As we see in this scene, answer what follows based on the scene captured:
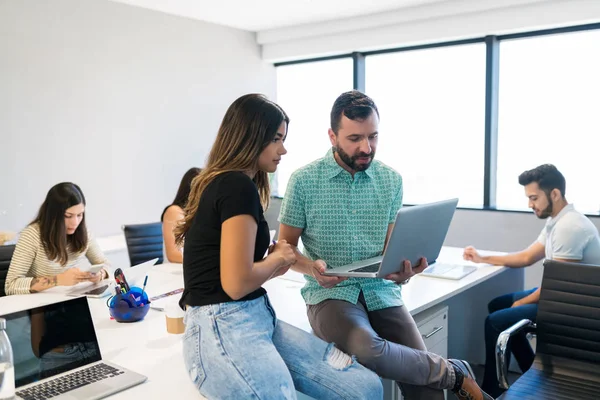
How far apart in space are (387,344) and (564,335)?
2.63 feet

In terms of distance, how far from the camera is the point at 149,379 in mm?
1486

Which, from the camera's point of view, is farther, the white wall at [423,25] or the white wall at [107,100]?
the white wall at [423,25]

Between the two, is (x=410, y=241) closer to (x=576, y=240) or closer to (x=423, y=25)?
(x=576, y=240)

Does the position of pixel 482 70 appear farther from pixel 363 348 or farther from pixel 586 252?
pixel 363 348

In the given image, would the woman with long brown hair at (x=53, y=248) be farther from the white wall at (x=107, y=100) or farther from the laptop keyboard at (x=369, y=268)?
the white wall at (x=107, y=100)

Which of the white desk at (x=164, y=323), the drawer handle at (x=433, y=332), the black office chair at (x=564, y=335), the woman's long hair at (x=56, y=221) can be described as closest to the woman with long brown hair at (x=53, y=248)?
the woman's long hair at (x=56, y=221)

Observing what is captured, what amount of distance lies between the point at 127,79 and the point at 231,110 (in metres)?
3.62

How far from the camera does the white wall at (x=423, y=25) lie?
4.33 metres

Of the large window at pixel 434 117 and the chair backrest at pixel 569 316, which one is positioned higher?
the large window at pixel 434 117

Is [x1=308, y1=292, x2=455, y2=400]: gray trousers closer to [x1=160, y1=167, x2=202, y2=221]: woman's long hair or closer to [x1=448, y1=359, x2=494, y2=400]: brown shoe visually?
[x1=448, y1=359, x2=494, y2=400]: brown shoe

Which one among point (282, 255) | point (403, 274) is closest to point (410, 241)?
point (403, 274)

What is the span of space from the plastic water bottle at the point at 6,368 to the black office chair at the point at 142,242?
209 cm

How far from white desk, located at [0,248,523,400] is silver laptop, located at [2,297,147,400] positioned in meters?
0.07

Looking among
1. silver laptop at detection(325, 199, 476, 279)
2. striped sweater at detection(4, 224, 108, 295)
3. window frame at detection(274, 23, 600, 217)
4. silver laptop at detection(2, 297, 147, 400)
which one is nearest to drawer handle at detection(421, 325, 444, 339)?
silver laptop at detection(325, 199, 476, 279)
